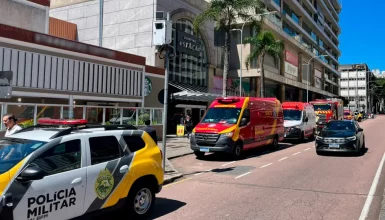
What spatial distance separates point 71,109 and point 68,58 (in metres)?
2.90

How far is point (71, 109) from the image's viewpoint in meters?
17.7

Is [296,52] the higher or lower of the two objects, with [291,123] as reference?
higher

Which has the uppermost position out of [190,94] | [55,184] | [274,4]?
[274,4]

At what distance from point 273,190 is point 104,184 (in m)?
4.66

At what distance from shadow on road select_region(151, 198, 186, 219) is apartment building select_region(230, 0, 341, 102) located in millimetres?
23877

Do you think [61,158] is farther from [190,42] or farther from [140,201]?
[190,42]

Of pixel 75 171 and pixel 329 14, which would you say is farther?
pixel 329 14

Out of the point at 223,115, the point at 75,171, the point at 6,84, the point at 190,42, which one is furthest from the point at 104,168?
the point at 190,42

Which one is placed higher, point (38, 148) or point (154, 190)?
point (38, 148)

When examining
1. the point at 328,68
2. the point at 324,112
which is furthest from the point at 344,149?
the point at 328,68

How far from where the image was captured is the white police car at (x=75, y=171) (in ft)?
14.3

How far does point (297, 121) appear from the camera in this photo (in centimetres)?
2228

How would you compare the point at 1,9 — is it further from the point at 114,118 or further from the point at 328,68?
the point at 328,68

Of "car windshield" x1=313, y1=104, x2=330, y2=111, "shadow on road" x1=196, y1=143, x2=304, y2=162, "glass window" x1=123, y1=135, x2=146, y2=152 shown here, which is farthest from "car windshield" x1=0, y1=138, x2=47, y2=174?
"car windshield" x1=313, y1=104, x2=330, y2=111
